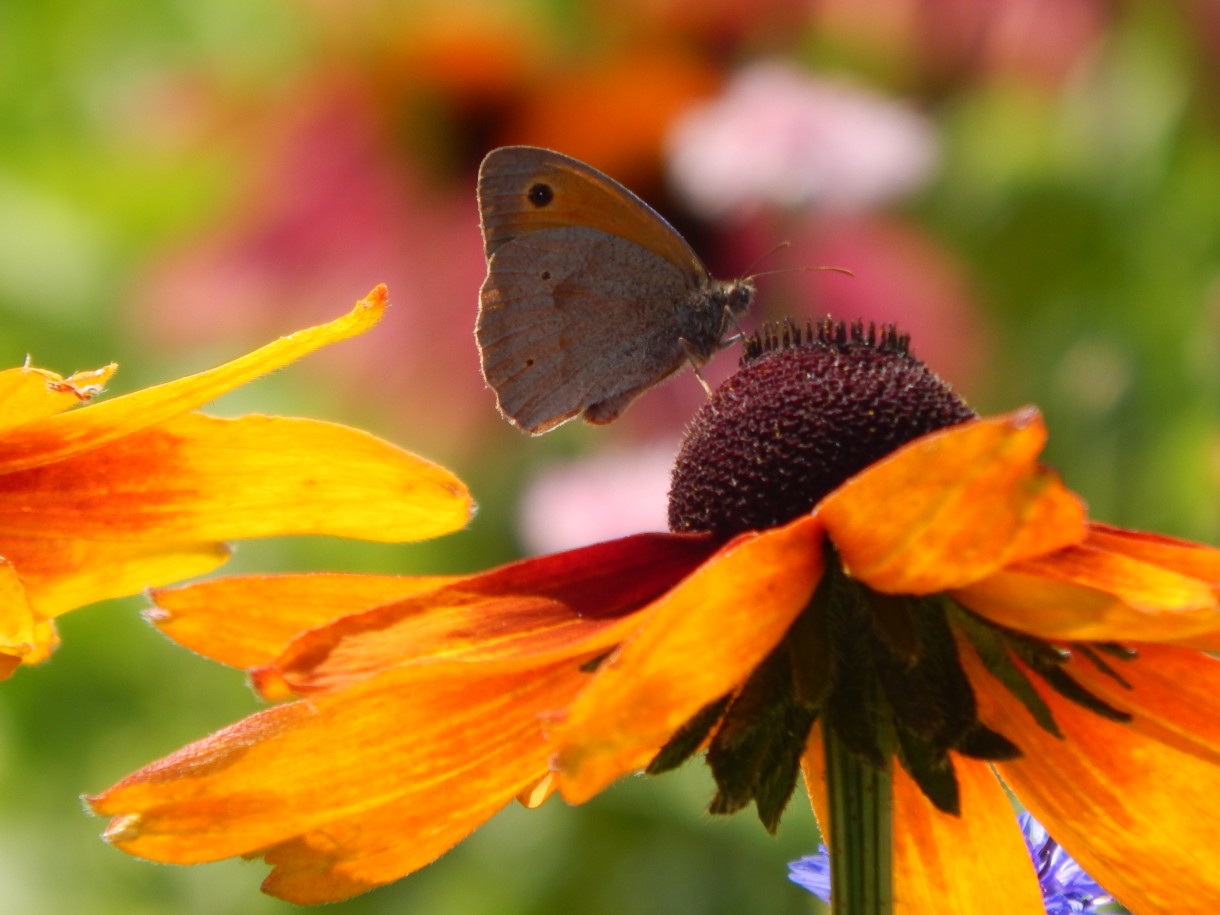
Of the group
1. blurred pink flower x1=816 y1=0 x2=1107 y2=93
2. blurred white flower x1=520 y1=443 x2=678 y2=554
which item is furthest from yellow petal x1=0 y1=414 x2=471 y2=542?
blurred pink flower x1=816 y1=0 x2=1107 y2=93

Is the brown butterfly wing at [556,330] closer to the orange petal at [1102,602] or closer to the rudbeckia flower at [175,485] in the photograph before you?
the rudbeckia flower at [175,485]

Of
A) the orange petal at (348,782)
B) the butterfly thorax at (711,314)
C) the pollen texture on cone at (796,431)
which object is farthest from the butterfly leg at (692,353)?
the orange petal at (348,782)

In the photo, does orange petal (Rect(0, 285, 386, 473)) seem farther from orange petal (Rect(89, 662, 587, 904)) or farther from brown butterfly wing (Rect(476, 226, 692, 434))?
brown butterfly wing (Rect(476, 226, 692, 434))

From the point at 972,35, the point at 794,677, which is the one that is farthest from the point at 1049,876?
the point at 972,35

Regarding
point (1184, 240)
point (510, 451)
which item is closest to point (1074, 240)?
point (1184, 240)

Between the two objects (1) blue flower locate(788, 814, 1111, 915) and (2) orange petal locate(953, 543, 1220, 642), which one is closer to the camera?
(2) orange petal locate(953, 543, 1220, 642)

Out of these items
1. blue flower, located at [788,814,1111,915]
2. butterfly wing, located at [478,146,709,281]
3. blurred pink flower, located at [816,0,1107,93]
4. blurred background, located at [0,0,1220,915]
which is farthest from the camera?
blurred pink flower, located at [816,0,1107,93]
